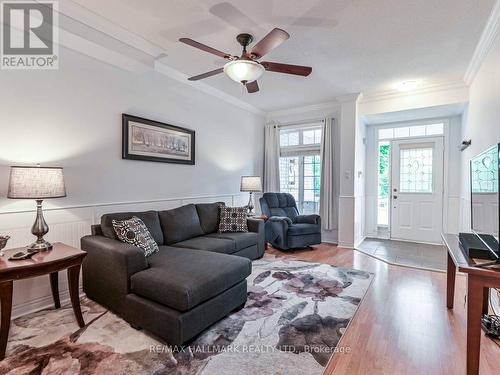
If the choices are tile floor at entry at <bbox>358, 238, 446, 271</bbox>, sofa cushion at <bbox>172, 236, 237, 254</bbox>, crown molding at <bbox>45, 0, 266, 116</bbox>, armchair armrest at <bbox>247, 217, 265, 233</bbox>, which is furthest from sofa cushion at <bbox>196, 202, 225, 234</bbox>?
tile floor at entry at <bbox>358, 238, 446, 271</bbox>

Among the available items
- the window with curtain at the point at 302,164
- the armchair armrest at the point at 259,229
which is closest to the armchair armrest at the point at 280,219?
the armchair armrest at the point at 259,229

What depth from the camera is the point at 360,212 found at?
5238mm

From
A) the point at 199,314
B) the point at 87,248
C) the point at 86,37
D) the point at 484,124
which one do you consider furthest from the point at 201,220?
the point at 484,124

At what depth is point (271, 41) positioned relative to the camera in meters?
2.06

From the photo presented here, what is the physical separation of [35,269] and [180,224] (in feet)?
5.19

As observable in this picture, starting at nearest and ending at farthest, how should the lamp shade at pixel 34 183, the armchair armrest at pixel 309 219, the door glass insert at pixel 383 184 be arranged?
the lamp shade at pixel 34 183
the armchair armrest at pixel 309 219
the door glass insert at pixel 383 184

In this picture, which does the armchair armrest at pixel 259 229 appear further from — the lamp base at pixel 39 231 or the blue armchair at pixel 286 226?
the lamp base at pixel 39 231

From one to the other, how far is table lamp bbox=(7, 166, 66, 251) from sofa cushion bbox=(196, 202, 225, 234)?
181cm

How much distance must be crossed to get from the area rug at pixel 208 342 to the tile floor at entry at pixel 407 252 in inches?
66.2

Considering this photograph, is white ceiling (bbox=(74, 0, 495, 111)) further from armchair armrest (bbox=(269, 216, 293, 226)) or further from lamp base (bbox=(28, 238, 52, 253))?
armchair armrest (bbox=(269, 216, 293, 226))

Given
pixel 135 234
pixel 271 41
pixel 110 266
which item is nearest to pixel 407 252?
pixel 271 41

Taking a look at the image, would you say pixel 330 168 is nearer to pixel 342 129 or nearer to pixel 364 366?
pixel 342 129

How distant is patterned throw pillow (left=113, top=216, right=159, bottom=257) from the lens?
2480mm

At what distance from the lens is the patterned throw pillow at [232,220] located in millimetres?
3824
